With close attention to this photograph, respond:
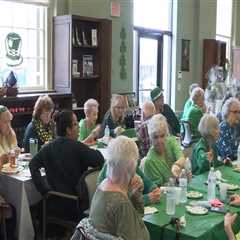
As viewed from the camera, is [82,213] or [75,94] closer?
[82,213]

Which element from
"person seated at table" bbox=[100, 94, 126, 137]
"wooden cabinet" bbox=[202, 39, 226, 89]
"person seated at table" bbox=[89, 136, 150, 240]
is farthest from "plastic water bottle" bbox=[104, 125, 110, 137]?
"wooden cabinet" bbox=[202, 39, 226, 89]

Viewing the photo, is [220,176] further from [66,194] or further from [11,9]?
[11,9]

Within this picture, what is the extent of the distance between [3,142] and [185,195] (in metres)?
1.98

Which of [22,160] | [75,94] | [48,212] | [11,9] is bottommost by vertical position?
[48,212]

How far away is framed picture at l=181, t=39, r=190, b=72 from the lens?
877 cm

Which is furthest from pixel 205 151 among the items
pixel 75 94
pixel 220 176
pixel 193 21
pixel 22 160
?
pixel 193 21

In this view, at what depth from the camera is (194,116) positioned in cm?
613

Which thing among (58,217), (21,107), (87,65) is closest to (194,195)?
(58,217)

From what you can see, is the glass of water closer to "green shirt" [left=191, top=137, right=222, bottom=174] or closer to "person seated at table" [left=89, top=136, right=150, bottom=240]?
"green shirt" [left=191, top=137, right=222, bottom=174]

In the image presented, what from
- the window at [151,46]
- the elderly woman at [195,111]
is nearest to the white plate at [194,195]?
the elderly woman at [195,111]

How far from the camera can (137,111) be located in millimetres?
7055

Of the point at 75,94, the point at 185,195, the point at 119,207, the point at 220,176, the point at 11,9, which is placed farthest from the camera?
the point at 75,94

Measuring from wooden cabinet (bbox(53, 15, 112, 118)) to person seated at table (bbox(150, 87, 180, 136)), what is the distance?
90 centimetres

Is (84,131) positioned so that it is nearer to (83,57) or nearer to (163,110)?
(163,110)
